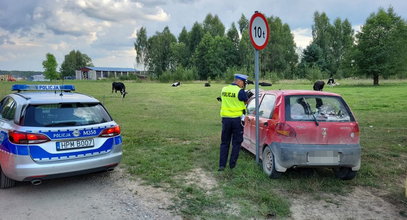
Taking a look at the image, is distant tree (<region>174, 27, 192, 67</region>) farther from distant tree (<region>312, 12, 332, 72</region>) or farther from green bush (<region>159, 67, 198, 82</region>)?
distant tree (<region>312, 12, 332, 72</region>)

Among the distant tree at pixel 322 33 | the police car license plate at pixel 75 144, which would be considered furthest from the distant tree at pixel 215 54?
the police car license plate at pixel 75 144

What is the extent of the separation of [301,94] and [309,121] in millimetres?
598

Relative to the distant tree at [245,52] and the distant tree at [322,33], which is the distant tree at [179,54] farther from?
the distant tree at [322,33]

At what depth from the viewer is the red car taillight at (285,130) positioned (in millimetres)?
5223

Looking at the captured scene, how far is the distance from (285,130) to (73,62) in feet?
492

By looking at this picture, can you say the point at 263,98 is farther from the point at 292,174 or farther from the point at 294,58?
the point at 294,58

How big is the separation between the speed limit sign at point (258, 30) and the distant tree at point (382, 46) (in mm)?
40164

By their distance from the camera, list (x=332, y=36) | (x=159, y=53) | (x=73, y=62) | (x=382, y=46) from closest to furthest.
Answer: (x=382, y=46)
(x=332, y=36)
(x=159, y=53)
(x=73, y=62)

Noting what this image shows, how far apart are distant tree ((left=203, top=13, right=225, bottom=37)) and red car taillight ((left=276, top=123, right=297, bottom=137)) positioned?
94378 mm

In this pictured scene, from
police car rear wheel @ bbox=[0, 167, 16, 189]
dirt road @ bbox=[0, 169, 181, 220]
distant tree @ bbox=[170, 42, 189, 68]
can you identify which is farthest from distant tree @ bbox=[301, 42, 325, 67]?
police car rear wheel @ bbox=[0, 167, 16, 189]

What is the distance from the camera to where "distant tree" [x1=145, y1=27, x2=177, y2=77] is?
3812 inches

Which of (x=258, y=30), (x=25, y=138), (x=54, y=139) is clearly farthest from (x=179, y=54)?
(x=25, y=138)

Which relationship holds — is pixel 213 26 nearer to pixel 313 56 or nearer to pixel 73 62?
pixel 313 56

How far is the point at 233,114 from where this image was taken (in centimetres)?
589
